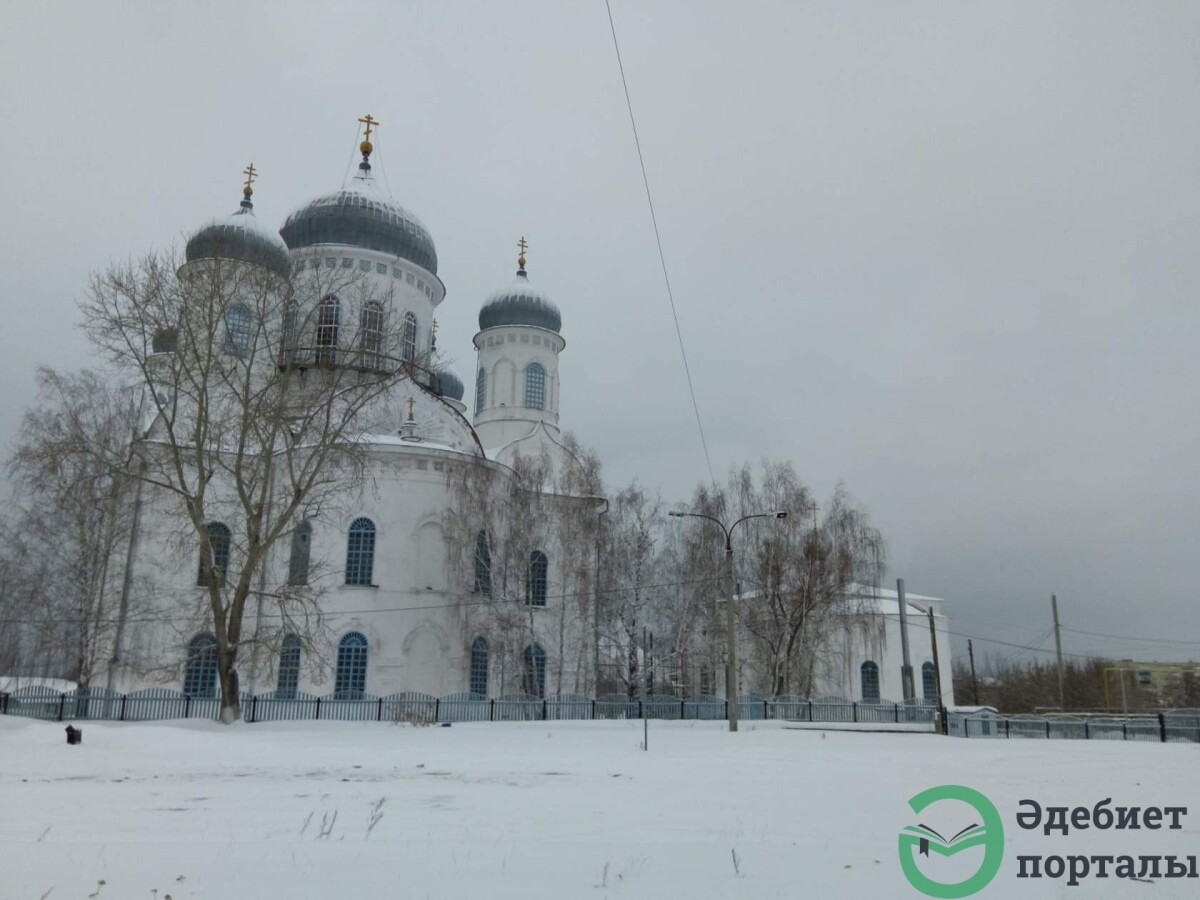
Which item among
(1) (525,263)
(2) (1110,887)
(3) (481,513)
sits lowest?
(2) (1110,887)

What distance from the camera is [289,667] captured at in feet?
86.0

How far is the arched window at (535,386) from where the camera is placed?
37.4 m

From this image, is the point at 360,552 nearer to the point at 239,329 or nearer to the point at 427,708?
the point at 427,708

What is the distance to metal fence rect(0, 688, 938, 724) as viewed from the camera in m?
21.1

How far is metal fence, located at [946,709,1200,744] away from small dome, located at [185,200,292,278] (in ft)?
79.6

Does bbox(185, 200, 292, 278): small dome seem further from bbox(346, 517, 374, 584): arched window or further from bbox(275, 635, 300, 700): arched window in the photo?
bbox(275, 635, 300, 700): arched window

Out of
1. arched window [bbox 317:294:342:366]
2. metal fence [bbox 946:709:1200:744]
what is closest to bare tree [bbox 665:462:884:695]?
metal fence [bbox 946:709:1200:744]

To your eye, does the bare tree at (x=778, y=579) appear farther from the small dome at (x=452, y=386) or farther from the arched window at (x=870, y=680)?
the small dome at (x=452, y=386)

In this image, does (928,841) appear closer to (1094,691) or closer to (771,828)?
(771,828)

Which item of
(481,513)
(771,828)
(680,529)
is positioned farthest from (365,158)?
(771,828)

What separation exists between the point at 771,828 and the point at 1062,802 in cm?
340

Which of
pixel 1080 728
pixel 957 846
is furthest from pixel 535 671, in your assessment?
pixel 957 846

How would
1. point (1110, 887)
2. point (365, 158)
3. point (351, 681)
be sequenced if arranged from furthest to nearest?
point (365, 158)
point (351, 681)
point (1110, 887)

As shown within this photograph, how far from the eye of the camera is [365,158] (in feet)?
114
